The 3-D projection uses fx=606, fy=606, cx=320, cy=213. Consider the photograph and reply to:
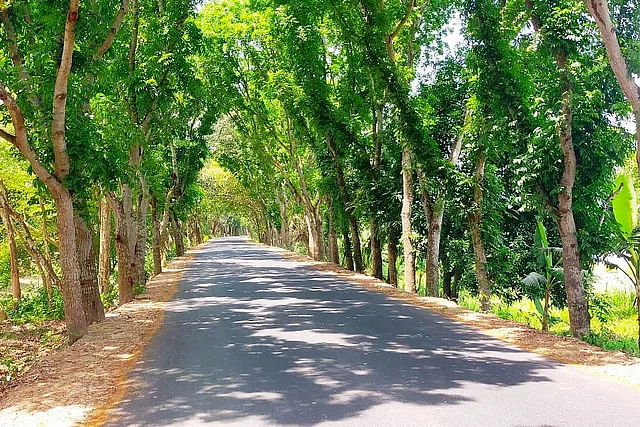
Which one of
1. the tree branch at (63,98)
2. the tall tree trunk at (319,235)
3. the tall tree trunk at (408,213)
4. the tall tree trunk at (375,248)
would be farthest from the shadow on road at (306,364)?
the tall tree trunk at (319,235)

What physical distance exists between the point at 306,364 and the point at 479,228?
1081cm

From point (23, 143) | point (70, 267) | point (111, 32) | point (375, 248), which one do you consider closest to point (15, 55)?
point (111, 32)

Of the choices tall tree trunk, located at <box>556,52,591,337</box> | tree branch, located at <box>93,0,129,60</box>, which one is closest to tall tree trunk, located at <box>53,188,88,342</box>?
tree branch, located at <box>93,0,129,60</box>

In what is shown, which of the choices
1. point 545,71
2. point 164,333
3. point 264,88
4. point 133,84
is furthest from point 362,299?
point 264,88

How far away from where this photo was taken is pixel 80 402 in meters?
6.71

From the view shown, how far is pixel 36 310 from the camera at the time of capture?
827 inches

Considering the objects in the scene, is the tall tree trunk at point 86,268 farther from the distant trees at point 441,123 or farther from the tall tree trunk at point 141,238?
the distant trees at point 441,123

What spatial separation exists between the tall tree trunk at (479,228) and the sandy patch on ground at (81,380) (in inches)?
355

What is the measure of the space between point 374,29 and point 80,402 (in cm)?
1346

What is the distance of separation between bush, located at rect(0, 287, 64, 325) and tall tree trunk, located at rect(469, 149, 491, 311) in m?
13.2

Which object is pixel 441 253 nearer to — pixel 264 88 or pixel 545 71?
pixel 264 88

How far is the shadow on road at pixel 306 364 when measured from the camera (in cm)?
624

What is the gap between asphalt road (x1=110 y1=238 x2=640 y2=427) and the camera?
5.83 metres

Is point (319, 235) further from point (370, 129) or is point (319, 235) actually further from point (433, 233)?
point (433, 233)
